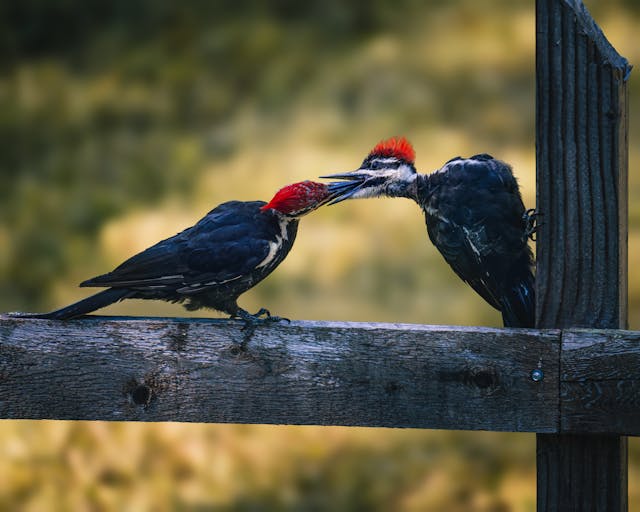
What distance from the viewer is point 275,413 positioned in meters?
1.18

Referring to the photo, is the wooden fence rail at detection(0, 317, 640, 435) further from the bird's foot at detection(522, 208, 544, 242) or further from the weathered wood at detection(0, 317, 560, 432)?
the bird's foot at detection(522, 208, 544, 242)

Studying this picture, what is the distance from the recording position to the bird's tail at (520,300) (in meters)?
1.56

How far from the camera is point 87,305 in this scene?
1.29 metres

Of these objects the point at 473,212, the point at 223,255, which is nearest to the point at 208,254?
the point at 223,255

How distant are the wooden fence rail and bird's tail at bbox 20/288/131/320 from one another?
0.05 feet

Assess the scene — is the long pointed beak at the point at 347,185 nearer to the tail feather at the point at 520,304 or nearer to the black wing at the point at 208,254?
the black wing at the point at 208,254

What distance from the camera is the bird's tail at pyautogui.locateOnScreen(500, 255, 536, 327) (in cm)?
156

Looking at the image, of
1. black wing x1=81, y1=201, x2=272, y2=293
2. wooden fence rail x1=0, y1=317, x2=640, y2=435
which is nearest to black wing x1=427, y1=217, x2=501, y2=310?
black wing x1=81, y1=201, x2=272, y2=293

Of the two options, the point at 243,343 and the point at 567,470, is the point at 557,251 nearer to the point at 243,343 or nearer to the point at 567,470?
the point at 567,470

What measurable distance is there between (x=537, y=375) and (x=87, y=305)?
729 mm

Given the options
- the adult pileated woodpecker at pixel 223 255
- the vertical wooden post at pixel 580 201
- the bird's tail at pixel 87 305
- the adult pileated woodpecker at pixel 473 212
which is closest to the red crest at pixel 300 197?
the adult pileated woodpecker at pixel 223 255

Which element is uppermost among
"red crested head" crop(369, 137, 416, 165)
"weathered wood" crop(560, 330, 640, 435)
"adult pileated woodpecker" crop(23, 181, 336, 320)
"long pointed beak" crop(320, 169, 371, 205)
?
"red crested head" crop(369, 137, 416, 165)

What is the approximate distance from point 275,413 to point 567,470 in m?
0.45

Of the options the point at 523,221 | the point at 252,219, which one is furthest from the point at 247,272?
the point at 523,221
